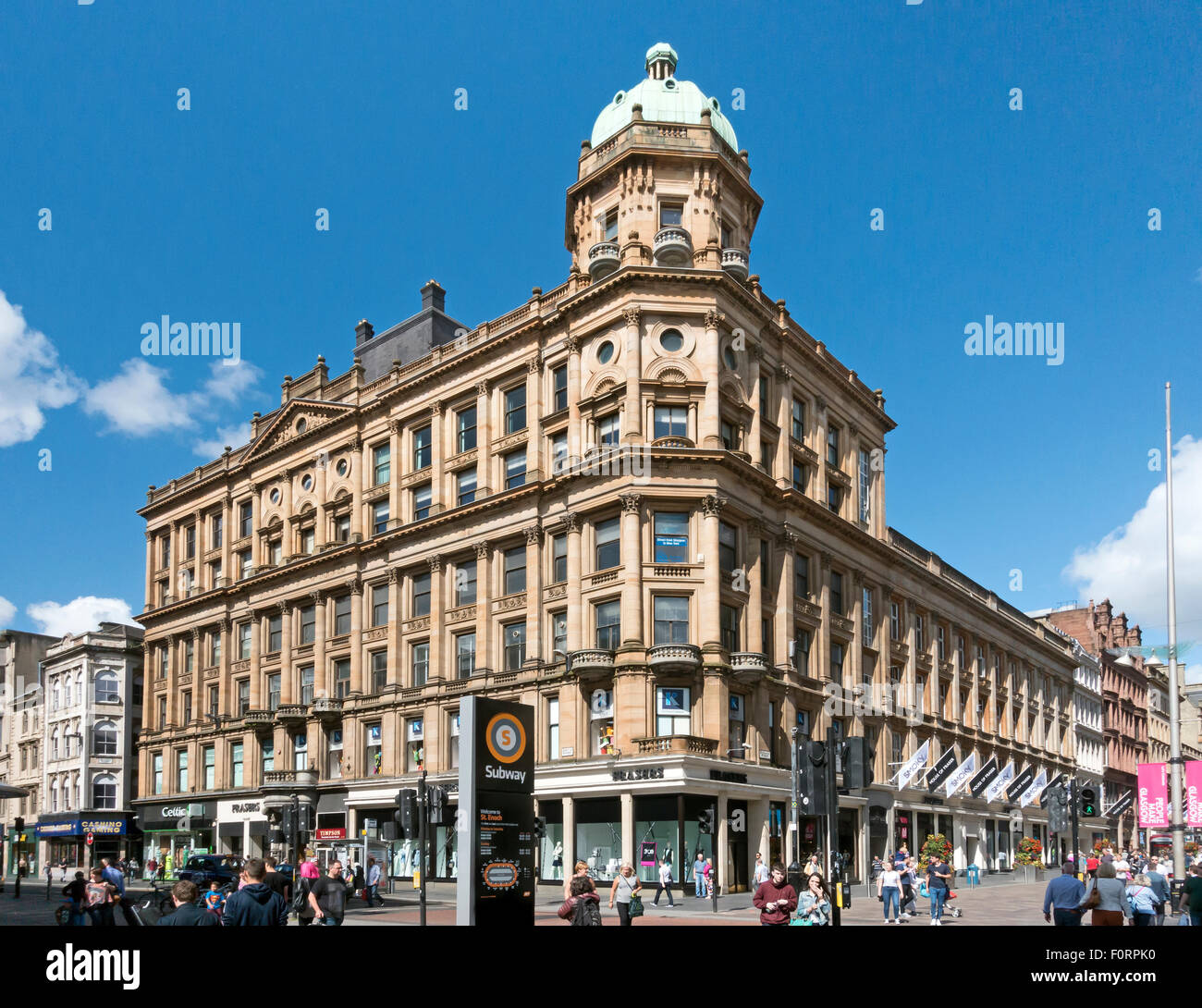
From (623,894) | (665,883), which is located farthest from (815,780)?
(665,883)

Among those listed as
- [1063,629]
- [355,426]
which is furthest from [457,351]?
[1063,629]

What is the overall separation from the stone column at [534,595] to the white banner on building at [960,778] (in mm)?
20191

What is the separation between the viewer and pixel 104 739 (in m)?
80.3

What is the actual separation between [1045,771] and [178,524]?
61.9 m

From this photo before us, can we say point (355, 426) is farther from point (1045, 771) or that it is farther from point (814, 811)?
point (1045, 771)

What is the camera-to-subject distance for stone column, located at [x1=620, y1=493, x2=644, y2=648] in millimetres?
44500

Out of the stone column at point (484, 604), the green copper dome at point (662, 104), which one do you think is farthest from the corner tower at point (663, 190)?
the stone column at point (484, 604)

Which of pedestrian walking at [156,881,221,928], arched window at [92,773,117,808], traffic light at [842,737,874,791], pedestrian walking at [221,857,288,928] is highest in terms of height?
traffic light at [842,737,874,791]

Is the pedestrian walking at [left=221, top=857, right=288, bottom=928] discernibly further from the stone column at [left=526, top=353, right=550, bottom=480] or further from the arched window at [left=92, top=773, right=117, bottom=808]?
the arched window at [left=92, top=773, right=117, bottom=808]

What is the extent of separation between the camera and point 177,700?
71.7m

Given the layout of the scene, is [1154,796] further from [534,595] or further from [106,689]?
[106,689]

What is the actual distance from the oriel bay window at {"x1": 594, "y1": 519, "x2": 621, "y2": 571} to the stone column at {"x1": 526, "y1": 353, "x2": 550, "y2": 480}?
4.52m

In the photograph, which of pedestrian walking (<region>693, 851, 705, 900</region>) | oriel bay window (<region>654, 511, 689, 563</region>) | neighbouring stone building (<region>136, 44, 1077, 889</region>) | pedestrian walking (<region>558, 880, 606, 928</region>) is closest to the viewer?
pedestrian walking (<region>558, 880, 606, 928</region>)

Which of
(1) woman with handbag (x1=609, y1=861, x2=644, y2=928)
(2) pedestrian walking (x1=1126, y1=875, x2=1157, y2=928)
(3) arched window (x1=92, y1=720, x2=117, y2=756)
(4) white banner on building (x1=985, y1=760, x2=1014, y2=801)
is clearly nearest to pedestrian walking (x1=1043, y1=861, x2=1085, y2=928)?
(2) pedestrian walking (x1=1126, y1=875, x2=1157, y2=928)
